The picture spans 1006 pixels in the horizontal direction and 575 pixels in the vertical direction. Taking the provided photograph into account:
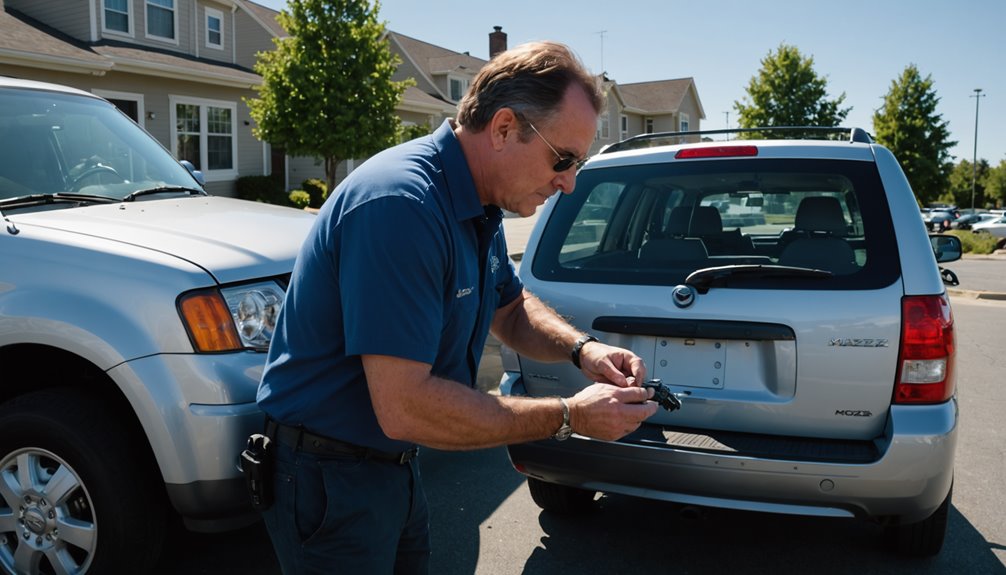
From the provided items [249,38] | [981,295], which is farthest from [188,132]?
[981,295]

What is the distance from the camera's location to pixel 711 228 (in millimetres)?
4441

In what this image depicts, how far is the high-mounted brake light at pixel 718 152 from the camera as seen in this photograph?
3.72m

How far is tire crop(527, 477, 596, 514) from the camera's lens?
4094mm

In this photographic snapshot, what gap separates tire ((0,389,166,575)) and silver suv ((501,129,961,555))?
1.52 m

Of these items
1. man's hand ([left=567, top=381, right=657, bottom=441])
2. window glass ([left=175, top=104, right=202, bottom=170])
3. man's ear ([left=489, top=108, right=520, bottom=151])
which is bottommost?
man's hand ([left=567, top=381, right=657, bottom=441])

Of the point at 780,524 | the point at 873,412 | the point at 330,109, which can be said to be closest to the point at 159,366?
the point at 873,412

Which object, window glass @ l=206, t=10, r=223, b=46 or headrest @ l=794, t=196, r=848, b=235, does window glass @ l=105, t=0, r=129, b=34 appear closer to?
window glass @ l=206, t=10, r=223, b=46

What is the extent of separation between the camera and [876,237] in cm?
335

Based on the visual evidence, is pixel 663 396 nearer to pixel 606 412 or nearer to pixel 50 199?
pixel 606 412

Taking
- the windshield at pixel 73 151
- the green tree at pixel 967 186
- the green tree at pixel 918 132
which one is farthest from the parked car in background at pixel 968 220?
the windshield at pixel 73 151

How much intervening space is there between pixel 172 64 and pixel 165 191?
18015 mm

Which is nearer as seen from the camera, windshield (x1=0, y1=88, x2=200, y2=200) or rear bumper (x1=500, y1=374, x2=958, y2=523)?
rear bumper (x1=500, y1=374, x2=958, y2=523)

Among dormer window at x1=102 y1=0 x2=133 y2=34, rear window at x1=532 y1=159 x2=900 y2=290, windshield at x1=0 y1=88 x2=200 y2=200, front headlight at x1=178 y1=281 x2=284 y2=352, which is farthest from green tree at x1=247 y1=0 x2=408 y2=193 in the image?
front headlight at x1=178 y1=281 x2=284 y2=352

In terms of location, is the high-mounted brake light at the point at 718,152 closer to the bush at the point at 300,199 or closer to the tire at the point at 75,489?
the tire at the point at 75,489
